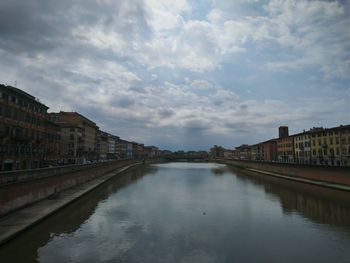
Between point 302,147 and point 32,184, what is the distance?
8132cm

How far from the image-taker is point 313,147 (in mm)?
84938

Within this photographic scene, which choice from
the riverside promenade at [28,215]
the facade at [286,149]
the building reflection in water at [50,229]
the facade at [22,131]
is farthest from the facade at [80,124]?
the facade at [286,149]

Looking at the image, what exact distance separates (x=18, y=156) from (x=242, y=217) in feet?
124

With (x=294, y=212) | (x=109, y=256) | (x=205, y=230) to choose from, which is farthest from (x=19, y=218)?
(x=294, y=212)

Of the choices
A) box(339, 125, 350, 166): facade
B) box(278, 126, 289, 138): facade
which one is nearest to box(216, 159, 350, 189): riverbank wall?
box(339, 125, 350, 166): facade

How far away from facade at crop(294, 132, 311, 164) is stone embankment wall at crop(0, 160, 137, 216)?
6555cm

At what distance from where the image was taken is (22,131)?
164 feet

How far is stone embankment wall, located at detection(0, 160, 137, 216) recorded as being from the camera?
23.6m

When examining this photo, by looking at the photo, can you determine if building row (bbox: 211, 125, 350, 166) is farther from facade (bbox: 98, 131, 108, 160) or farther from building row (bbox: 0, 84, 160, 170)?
facade (bbox: 98, 131, 108, 160)

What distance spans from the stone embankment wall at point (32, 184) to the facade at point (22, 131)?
9801 mm

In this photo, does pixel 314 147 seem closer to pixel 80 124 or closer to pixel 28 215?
pixel 80 124

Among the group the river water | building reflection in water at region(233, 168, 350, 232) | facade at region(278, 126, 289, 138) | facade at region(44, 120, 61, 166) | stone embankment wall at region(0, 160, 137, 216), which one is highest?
facade at region(278, 126, 289, 138)

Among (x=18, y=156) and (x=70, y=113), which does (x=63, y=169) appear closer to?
(x=18, y=156)

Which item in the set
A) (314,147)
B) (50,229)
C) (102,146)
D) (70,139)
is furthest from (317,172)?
(102,146)
